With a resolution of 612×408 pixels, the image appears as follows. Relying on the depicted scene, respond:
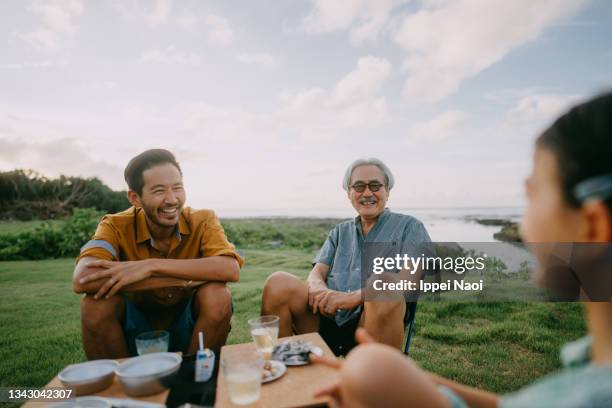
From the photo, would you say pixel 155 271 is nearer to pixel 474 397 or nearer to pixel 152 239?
pixel 152 239

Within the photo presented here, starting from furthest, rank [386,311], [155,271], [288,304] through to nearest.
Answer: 1. [288,304]
2. [155,271]
3. [386,311]

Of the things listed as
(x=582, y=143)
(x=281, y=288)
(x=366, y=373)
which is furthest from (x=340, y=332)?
(x=582, y=143)

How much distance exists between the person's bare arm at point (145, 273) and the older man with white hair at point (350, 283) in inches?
19.4

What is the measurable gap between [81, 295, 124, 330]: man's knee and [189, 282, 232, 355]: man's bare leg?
622mm

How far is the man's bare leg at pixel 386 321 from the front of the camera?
2.52m

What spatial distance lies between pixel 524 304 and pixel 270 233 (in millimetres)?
13175

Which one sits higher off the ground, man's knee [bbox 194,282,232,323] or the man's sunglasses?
the man's sunglasses

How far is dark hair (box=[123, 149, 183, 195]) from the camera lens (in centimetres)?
304

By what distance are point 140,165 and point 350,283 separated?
2134 millimetres

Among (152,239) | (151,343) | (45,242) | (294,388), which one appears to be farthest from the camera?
(45,242)

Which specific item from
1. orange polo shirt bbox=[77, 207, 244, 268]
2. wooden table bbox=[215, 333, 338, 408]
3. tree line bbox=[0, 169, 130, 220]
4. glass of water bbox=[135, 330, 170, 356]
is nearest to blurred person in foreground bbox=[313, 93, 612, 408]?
wooden table bbox=[215, 333, 338, 408]

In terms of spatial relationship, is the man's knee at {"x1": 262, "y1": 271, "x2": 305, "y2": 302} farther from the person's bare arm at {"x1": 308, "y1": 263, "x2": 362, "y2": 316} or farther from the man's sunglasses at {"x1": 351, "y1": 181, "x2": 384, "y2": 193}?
the man's sunglasses at {"x1": 351, "y1": 181, "x2": 384, "y2": 193}

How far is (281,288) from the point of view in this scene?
3.04 m

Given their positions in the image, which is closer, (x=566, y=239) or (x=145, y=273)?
(x=566, y=239)
